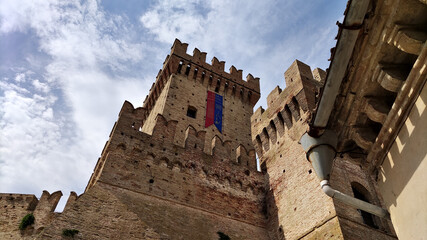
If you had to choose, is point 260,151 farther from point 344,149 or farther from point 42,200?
point 344,149

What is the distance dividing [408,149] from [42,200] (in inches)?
363

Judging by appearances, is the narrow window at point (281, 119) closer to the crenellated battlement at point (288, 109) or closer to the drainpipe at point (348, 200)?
the crenellated battlement at point (288, 109)

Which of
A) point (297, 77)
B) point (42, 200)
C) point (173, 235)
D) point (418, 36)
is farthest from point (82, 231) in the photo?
point (297, 77)

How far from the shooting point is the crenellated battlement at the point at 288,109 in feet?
34.6

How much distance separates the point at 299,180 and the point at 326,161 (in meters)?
6.49

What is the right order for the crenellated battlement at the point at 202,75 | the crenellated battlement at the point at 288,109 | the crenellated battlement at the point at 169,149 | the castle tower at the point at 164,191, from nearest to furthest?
the castle tower at the point at 164,191 → the crenellated battlement at the point at 169,149 → the crenellated battlement at the point at 288,109 → the crenellated battlement at the point at 202,75

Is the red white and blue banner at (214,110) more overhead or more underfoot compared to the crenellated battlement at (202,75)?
more underfoot

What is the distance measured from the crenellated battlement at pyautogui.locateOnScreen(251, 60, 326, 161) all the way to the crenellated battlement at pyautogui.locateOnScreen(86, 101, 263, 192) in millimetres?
1223

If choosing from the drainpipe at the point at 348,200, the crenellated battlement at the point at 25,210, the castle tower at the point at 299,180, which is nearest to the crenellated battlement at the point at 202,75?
the castle tower at the point at 299,180

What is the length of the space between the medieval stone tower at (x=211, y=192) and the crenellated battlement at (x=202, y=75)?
6304 millimetres

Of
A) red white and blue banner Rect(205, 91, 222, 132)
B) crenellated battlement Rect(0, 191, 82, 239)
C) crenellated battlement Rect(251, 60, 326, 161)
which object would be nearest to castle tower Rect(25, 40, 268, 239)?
crenellated battlement Rect(0, 191, 82, 239)

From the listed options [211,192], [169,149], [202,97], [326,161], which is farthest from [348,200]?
[202,97]

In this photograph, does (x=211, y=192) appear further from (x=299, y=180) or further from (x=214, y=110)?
(x=214, y=110)

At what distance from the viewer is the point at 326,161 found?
3.07 meters
